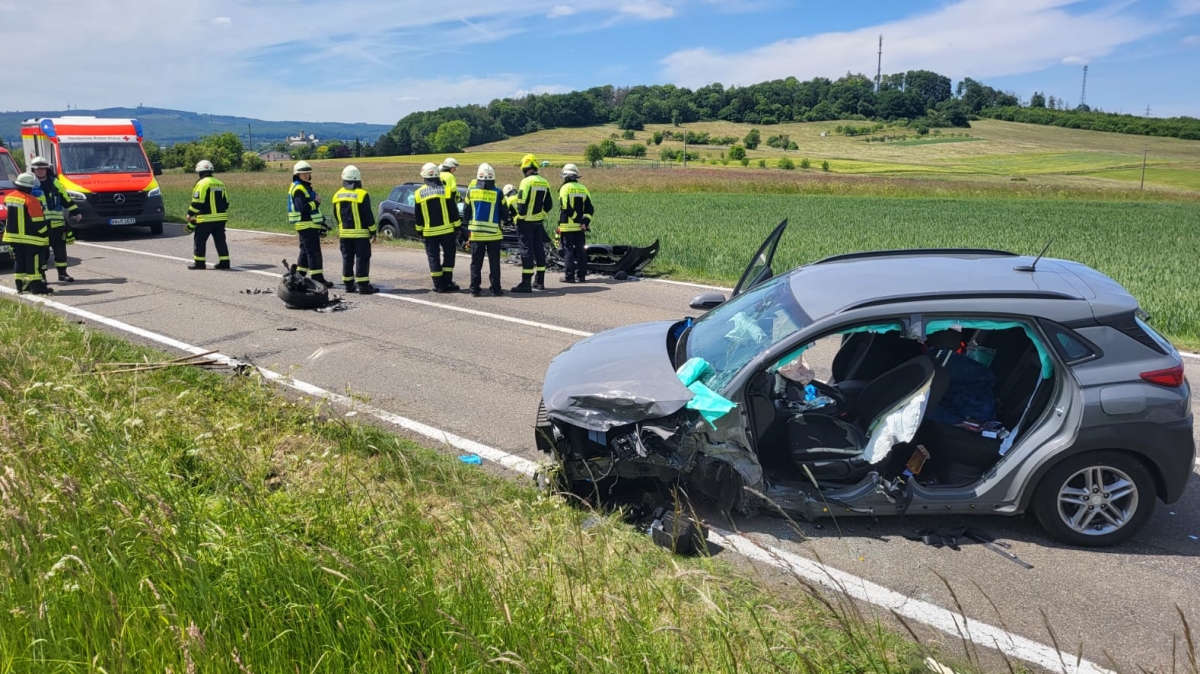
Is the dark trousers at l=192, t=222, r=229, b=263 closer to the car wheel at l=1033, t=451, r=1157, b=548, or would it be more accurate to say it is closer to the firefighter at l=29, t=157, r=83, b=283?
the firefighter at l=29, t=157, r=83, b=283

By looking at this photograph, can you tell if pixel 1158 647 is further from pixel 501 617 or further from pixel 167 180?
pixel 167 180

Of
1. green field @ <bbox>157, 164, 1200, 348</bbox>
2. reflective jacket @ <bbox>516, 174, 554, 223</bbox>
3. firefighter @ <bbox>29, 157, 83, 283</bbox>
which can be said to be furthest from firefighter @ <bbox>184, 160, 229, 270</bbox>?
green field @ <bbox>157, 164, 1200, 348</bbox>

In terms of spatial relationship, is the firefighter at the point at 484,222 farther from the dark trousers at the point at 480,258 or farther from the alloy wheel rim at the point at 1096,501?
the alloy wheel rim at the point at 1096,501

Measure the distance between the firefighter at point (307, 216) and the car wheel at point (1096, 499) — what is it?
33.9 ft

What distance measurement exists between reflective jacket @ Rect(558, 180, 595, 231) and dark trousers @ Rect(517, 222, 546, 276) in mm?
452

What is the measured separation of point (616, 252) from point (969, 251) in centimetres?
923

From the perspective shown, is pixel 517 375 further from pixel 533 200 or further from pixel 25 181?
pixel 25 181

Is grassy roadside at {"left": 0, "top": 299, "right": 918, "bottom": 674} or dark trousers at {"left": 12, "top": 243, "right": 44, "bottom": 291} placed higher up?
dark trousers at {"left": 12, "top": 243, "right": 44, "bottom": 291}

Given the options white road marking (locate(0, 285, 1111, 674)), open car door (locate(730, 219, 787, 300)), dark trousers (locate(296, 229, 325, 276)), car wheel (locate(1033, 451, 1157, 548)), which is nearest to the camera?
white road marking (locate(0, 285, 1111, 674))

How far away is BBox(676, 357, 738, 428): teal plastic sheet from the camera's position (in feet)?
14.7

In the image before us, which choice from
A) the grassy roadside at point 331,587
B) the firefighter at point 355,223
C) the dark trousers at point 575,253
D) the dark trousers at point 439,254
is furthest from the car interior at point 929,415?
the firefighter at point 355,223

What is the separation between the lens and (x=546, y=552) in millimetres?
3738

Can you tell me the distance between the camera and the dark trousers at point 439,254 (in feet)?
41.4

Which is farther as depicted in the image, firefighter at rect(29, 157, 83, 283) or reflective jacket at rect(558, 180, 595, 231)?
firefighter at rect(29, 157, 83, 283)
